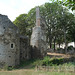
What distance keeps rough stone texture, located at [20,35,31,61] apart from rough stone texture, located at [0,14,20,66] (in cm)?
347

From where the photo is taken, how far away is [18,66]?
2111 centimetres

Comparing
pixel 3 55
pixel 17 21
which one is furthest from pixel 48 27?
pixel 3 55

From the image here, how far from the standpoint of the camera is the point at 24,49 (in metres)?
25.8

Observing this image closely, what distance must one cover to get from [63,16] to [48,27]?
5856 mm

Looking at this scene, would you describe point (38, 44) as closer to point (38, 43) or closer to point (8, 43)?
point (38, 43)

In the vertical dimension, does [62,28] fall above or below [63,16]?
below

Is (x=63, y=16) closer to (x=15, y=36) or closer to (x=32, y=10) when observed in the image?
(x=32, y=10)

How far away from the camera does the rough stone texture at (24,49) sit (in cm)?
2513

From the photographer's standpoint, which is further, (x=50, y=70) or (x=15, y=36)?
(x=15, y=36)

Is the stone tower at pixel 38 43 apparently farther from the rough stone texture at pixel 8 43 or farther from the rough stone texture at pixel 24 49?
the rough stone texture at pixel 8 43

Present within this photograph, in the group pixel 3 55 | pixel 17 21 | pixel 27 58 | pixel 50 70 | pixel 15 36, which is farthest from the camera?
pixel 17 21

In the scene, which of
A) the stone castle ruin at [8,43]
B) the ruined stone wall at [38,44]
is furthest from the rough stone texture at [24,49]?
the stone castle ruin at [8,43]

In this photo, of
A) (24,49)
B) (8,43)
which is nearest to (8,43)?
(8,43)

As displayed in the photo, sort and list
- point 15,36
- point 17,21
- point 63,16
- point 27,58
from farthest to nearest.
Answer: point 17,21 < point 63,16 < point 27,58 < point 15,36
